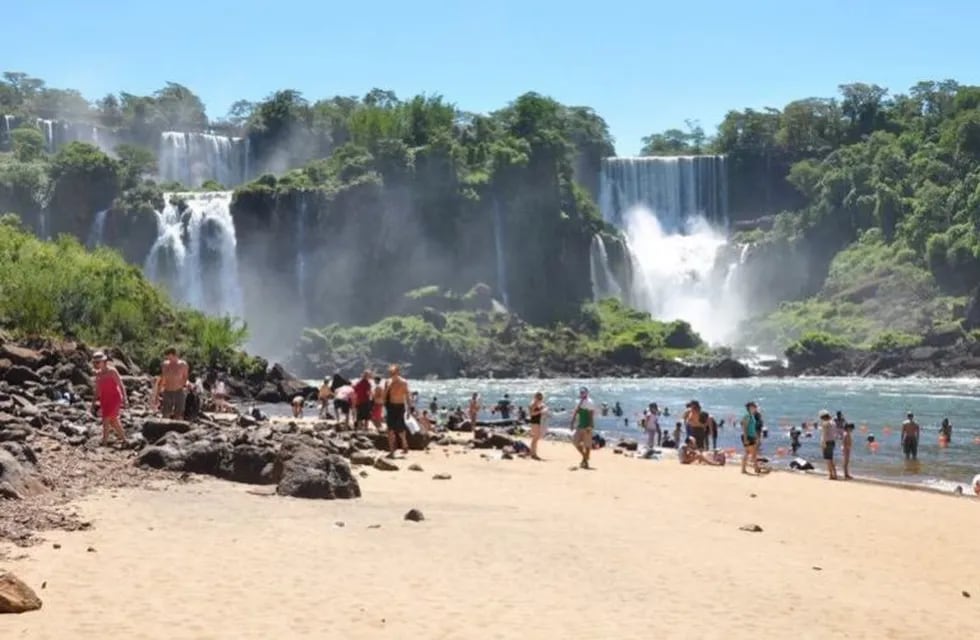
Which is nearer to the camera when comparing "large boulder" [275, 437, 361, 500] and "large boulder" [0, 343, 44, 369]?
"large boulder" [275, 437, 361, 500]

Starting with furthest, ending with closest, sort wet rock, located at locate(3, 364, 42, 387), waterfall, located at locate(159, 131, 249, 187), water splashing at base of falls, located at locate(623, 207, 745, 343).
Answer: water splashing at base of falls, located at locate(623, 207, 745, 343), waterfall, located at locate(159, 131, 249, 187), wet rock, located at locate(3, 364, 42, 387)

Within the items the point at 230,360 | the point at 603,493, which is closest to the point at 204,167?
the point at 230,360

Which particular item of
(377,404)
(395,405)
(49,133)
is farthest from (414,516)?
(49,133)

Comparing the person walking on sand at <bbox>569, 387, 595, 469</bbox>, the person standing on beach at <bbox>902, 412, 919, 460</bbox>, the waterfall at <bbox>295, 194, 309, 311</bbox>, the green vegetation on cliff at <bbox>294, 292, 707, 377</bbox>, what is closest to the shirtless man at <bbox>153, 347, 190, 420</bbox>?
the person walking on sand at <bbox>569, 387, 595, 469</bbox>

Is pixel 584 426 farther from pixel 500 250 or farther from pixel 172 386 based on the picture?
pixel 500 250

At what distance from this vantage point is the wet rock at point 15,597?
28.5ft

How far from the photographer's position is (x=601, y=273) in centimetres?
12594

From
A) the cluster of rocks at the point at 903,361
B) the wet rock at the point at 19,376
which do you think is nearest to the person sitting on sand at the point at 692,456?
the wet rock at the point at 19,376

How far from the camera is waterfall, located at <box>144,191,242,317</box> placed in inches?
3688

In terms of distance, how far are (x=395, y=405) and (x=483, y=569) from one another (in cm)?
1212

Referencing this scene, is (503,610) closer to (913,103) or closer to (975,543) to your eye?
(975,543)

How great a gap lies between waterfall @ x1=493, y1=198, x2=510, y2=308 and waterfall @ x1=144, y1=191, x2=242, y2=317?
29384 mm

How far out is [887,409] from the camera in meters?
57.5

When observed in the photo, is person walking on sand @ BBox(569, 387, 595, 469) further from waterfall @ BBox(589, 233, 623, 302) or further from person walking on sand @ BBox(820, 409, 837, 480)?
waterfall @ BBox(589, 233, 623, 302)
